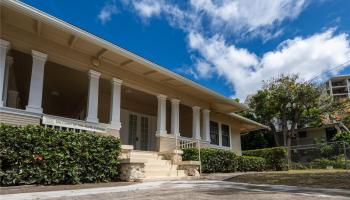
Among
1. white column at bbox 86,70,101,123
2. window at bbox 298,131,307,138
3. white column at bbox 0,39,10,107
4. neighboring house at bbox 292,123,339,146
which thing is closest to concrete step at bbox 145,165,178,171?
white column at bbox 86,70,101,123

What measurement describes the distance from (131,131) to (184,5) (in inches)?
288

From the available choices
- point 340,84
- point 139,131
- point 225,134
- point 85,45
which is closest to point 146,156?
point 139,131

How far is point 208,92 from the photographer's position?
528 inches

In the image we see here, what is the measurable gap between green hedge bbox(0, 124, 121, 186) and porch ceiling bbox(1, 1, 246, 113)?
2.81 m

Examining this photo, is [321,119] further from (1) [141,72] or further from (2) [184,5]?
(1) [141,72]

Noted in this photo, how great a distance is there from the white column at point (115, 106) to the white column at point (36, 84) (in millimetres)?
2478

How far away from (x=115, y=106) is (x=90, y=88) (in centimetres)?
111

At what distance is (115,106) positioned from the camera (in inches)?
398

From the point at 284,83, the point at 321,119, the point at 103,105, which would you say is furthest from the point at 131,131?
the point at 321,119

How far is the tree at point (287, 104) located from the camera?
89.5 feet

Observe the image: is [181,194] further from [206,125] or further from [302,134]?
A: [302,134]

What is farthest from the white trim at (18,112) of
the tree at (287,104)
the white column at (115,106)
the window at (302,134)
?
the window at (302,134)

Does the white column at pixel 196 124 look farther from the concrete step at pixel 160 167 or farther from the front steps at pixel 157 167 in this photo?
the concrete step at pixel 160 167

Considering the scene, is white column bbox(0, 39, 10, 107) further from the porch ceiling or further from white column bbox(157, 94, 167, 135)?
white column bbox(157, 94, 167, 135)
